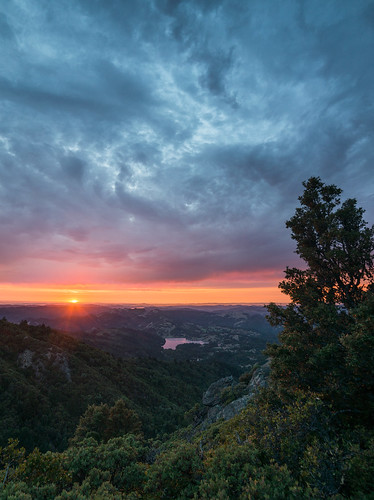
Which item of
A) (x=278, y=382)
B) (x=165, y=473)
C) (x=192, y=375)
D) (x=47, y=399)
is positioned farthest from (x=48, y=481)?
(x=192, y=375)

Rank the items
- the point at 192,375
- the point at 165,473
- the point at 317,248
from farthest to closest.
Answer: the point at 192,375
the point at 317,248
the point at 165,473

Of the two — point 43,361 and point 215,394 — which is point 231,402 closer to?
point 215,394

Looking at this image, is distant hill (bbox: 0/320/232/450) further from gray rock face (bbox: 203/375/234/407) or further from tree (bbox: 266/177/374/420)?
tree (bbox: 266/177/374/420)

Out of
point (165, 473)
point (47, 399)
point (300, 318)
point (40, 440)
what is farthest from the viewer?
point (47, 399)

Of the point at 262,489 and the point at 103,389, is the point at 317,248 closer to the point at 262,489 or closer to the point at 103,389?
the point at 262,489

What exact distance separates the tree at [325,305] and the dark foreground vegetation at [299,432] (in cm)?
7

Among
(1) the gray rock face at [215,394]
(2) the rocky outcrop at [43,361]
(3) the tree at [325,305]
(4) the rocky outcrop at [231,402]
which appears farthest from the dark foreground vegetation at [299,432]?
(2) the rocky outcrop at [43,361]

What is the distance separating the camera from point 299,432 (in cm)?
895

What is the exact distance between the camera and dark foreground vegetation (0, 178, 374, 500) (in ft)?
22.7

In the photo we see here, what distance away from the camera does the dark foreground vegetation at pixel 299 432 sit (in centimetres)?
693

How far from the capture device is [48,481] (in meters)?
8.73

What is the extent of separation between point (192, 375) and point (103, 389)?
235ft

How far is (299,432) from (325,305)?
23.2ft

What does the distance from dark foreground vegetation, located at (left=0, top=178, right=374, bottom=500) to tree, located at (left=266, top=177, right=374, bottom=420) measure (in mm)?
68
